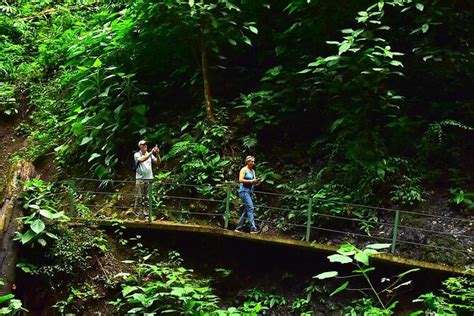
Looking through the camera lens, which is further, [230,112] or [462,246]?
[230,112]

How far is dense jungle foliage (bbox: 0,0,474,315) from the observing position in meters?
9.02

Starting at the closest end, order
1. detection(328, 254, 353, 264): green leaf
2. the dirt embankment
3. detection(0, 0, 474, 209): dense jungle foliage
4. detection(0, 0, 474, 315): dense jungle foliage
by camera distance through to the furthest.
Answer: detection(328, 254, 353, 264): green leaf
detection(0, 0, 474, 315): dense jungle foliage
detection(0, 0, 474, 209): dense jungle foliage
the dirt embankment

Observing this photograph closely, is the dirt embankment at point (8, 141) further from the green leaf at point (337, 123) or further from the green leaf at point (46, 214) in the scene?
the green leaf at point (337, 123)

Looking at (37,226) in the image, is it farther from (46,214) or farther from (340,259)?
(340,259)

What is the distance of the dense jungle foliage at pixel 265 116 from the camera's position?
9.02 metres

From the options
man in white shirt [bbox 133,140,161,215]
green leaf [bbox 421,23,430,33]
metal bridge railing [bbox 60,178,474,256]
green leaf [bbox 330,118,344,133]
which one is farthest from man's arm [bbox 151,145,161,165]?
green leaf [bbox 421,23,430,33]

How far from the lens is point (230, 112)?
40.6ft

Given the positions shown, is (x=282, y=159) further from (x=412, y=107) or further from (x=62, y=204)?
(x=62, y=204)

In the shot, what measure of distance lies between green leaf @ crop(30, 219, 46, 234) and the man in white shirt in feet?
7.10

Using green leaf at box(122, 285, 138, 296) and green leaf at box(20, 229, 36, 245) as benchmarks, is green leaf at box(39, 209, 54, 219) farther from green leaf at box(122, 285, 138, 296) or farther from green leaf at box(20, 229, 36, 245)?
green leaf at box(122, 285, 138, 296)

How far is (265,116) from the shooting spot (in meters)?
11.6

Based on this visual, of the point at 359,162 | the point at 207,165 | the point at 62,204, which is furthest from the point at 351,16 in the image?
the point at 62,204

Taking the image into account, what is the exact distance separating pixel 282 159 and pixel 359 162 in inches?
80.4

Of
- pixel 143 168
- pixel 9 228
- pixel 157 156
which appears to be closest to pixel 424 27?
pixel 157 156
